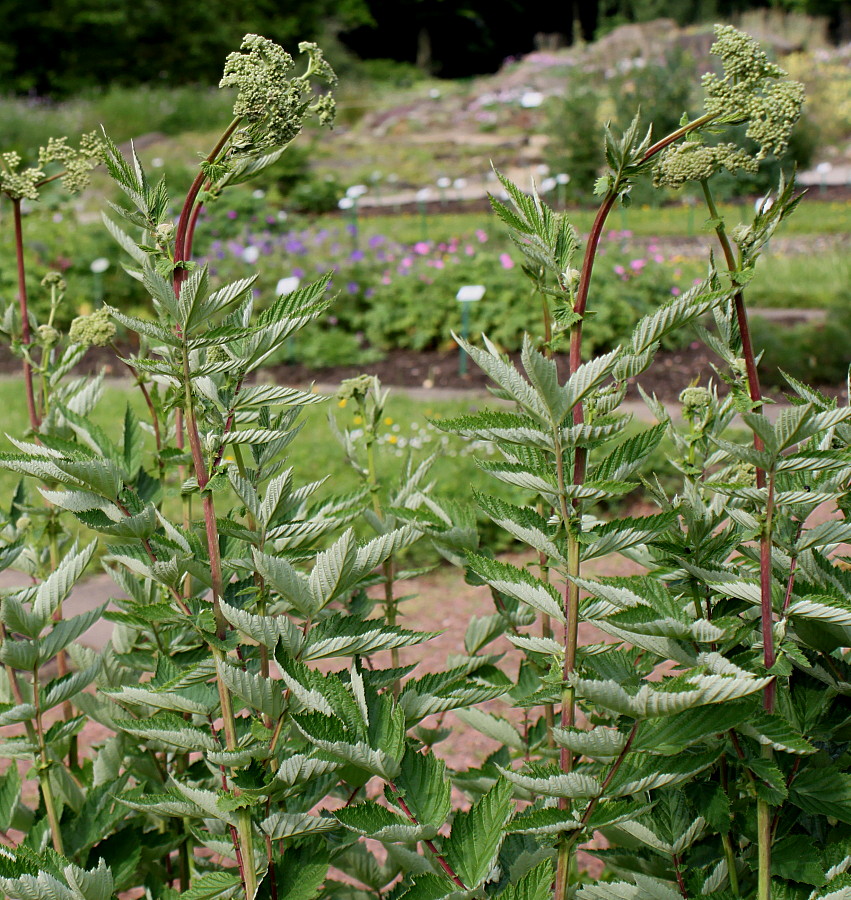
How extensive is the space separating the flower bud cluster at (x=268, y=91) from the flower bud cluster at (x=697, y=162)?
0.35 metres

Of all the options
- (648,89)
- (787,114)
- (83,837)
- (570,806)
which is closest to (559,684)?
(570,806)

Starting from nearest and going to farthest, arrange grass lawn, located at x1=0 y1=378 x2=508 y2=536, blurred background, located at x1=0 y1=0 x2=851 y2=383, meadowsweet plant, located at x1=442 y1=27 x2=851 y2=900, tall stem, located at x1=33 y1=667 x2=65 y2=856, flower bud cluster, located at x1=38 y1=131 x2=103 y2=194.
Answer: meadowsweet plant, located at x1=442 y1=27 x2=851 y2=900 → tall stem, located at x1=33 y1=667 x2=65 y2=856 → flower bud cluster, located at x1=38 y1=131 x2=103 y2=194 → grass lawn, located at x1=0 y1=378 x2=508 y2=536 → blurred background, located at x1=0 y1=0 x2=851 y2=383

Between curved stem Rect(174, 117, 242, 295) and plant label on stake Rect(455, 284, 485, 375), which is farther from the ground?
curved stem Rect(174, 117, 242, 295)

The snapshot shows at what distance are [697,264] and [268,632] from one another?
343 inches

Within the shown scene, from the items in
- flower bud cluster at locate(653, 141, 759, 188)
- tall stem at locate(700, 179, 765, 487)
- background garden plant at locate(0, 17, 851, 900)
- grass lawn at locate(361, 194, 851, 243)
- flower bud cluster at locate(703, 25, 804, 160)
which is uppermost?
flower bud cluster at locate(703, 25, 804, 160)

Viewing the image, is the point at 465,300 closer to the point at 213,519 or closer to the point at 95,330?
the point at 95,330

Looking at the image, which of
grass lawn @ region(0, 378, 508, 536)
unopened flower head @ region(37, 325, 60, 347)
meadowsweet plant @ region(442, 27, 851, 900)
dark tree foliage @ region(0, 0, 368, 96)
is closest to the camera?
meadowsweet plant @ region(442, 27, 851, 900)

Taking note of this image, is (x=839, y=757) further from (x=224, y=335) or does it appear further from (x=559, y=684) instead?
(x=224, y=335)

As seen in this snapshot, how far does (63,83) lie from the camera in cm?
2545

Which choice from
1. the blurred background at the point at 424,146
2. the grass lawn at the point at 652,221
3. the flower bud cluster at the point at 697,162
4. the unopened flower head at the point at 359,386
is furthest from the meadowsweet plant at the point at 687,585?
the grass lawn at the point at 652,221

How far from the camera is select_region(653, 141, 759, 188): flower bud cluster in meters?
0.97

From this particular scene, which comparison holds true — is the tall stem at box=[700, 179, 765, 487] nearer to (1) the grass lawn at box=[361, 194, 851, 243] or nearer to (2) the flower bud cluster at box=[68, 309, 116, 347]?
(2) the flower bud cluster at box=[68, 309, 116, 347]

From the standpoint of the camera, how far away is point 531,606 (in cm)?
108

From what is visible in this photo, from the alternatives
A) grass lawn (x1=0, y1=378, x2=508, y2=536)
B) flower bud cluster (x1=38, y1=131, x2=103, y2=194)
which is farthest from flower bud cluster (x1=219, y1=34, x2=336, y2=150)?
grass lawn (x1=0, y1=378, x2=508, y2=536)
